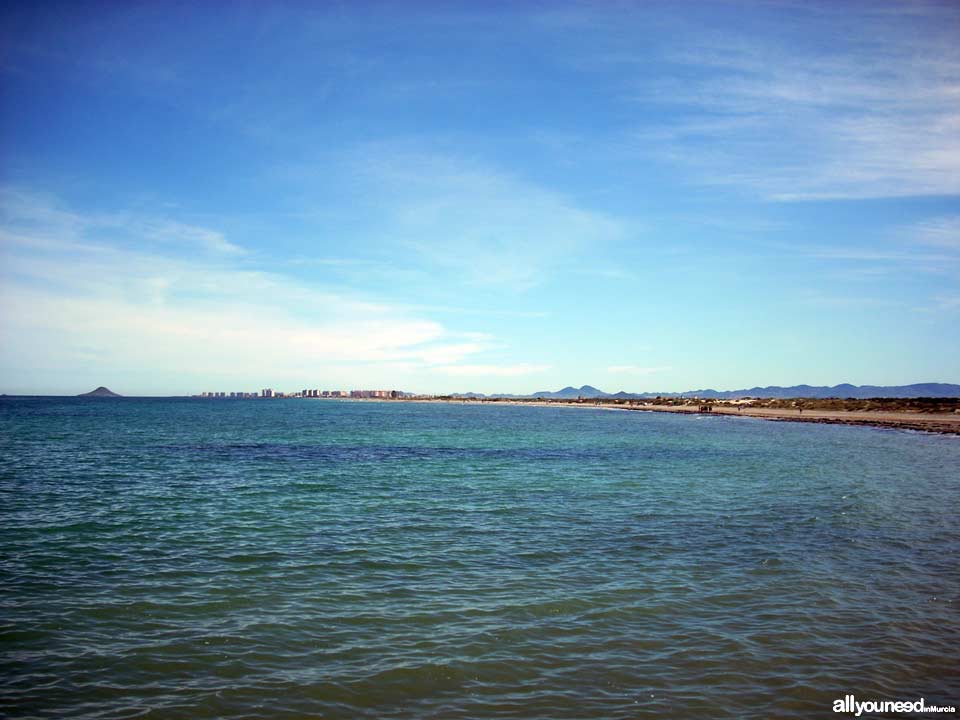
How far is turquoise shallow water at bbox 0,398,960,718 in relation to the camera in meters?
8.63

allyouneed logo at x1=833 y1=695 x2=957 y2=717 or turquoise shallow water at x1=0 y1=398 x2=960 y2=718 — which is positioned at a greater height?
turquoise shallow water at x1=0 y1=398 x2=960 y2=718

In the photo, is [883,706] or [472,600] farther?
[472,600]

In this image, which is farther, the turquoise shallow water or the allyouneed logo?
the turquoise shallow water

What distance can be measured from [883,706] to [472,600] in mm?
6800

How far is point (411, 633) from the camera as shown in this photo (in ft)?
34.6

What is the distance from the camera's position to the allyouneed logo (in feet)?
27.0

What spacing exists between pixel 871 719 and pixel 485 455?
117 ft

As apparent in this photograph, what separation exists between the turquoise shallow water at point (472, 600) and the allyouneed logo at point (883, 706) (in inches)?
6.3

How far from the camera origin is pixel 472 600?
12.2m

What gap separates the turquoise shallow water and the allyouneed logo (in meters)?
0.16

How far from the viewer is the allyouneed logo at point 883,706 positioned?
8227 millimetres

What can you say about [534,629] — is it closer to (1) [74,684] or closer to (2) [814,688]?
(2) [814,688]

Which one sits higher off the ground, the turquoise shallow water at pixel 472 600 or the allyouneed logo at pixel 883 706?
the turquoise shallow water at pixel 472 600

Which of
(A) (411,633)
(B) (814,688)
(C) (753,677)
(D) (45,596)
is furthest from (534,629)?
(D) (45,596)
